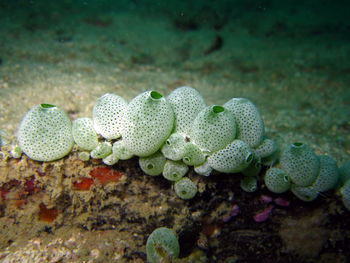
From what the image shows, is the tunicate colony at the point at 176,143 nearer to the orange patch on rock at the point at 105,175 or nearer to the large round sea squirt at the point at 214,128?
the large round sea squirt at the point at 214,128

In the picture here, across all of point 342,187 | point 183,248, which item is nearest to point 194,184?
point 183,248

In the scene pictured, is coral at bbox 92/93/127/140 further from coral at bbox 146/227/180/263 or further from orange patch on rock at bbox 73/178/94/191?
coral at bbox 146/227/180/263

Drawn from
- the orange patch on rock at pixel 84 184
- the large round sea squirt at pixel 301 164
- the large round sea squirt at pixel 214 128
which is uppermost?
the large round sea squirt at pixel 214 128

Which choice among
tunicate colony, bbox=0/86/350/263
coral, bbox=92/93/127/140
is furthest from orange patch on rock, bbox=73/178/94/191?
coral, bbox=92/93/127/140

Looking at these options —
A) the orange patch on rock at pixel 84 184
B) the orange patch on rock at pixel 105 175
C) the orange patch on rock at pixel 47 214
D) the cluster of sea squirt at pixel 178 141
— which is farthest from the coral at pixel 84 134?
the orange patch on rock at pixel 47 214

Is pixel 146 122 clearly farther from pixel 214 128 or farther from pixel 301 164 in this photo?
pixel 301 164

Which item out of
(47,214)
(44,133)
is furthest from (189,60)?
(47,214)

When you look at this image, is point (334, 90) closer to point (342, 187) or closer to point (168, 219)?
point (342, 187)
